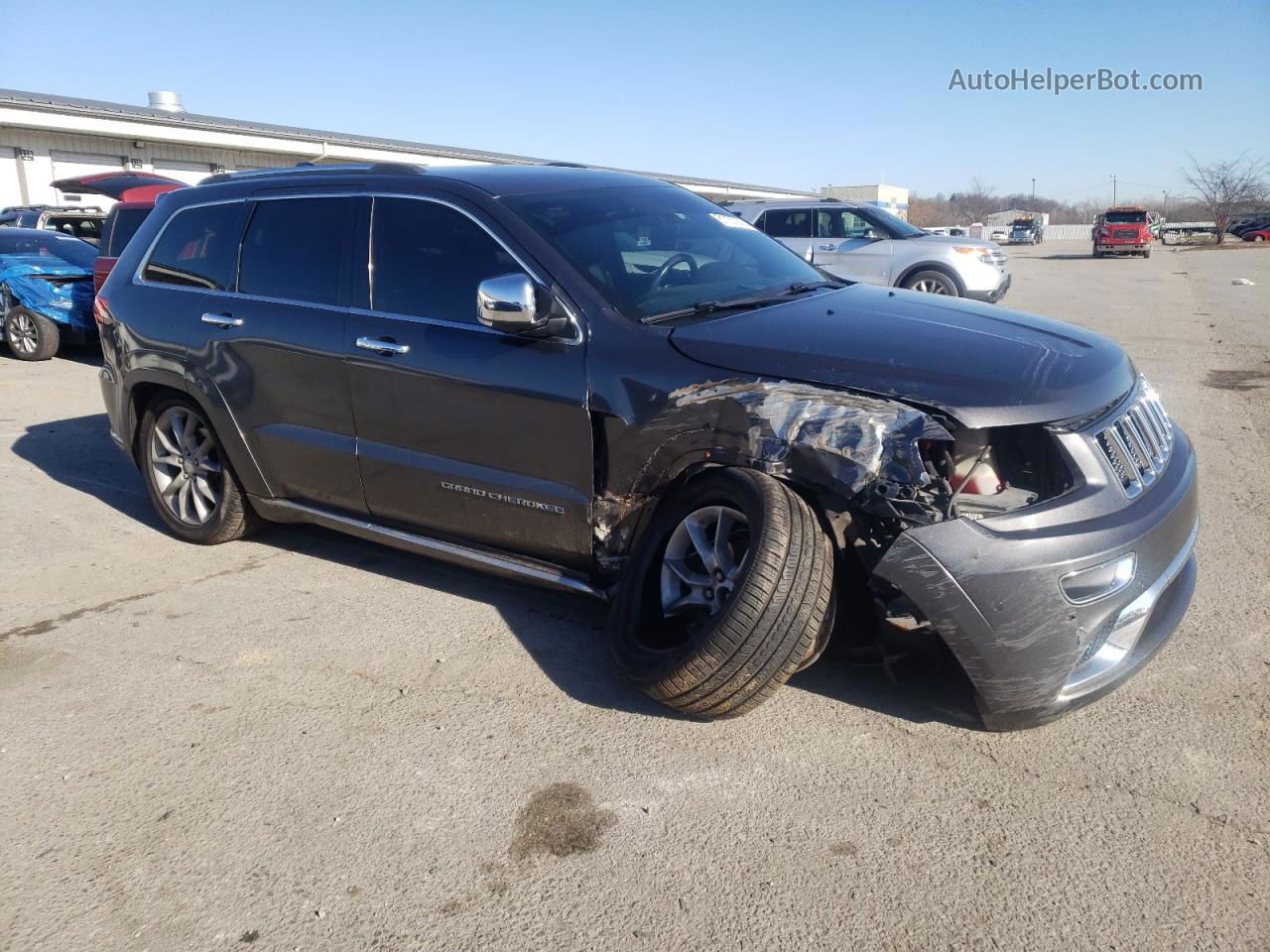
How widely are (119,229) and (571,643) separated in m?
9.26

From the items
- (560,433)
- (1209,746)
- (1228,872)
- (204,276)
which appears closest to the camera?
(1228,872)

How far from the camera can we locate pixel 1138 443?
3.22 m

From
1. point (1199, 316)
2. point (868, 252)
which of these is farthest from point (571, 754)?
point (1199, 316)

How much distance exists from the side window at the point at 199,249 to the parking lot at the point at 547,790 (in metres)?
1.55

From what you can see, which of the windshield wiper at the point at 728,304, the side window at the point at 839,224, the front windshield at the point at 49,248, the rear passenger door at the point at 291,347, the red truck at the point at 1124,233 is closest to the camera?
the windshield wiper at the point at 728,304

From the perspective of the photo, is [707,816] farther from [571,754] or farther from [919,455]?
[919,455]

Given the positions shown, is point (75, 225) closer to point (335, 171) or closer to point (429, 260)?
point (335, 171)

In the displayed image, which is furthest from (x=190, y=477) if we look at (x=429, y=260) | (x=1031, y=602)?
(x=1031, y=602)

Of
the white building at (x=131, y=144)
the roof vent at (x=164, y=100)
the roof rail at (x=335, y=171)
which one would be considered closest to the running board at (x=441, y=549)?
the roof rail at (x=335, y=171)

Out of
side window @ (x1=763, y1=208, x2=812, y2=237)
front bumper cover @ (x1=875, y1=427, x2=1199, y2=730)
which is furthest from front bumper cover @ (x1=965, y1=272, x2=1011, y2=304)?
front bumper cover @ (x1=875, y1=427, x2=1199, y2=730)

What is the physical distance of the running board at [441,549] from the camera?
3.78 meters

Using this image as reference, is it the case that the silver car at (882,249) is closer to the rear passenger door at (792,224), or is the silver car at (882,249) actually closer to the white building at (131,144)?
the rear passenger door at (792,224)

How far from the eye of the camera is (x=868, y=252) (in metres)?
14.6

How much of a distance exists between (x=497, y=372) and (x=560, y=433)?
1.20 ft
